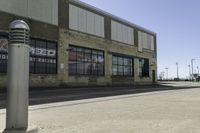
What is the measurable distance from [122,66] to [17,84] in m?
44.9

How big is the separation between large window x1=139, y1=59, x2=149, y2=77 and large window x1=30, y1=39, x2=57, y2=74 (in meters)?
25.1

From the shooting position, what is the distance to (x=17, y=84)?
6984 millimetres

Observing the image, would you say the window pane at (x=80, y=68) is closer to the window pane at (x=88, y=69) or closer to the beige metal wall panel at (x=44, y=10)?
the window pane at (x=88, y=69)

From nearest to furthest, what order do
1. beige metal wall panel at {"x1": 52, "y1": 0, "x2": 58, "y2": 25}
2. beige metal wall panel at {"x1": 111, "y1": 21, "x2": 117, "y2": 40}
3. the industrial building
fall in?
the industrial building → beige metal wall panel at {"x1": 52, "y1": 0, "x2": 58, "y2": 25} → beige metal wall panel at {"x1": 111, "y1": 21, "x2": 117, "y2": 40}

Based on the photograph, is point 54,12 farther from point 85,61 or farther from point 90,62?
point 90,62

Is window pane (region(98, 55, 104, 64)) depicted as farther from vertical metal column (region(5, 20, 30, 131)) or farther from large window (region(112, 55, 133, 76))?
vertical metal column (region(5, 20, 30, 131))

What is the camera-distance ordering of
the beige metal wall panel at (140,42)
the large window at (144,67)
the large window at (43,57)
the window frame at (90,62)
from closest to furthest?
the large window at (43,57)
the window frame at (90,62)
the beige metal wall panel at (140,42)
the large window at (144,67)

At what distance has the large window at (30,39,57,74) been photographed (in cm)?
3325

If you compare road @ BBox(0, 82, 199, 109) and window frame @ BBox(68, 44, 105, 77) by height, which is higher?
window frame @ BBox(68, 44, 105, 77)

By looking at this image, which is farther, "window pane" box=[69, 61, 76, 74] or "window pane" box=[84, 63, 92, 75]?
"window pane" box=[84, 63, 92, 75]

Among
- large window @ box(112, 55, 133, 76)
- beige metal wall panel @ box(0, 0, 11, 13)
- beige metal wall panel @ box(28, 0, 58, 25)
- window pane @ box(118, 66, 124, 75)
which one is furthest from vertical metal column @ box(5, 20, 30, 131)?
window pane @ box(118, 66, 124, 75)

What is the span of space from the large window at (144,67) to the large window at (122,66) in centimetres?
357

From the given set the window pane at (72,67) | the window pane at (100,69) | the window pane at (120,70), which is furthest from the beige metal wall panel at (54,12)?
the window pane at (120,70)

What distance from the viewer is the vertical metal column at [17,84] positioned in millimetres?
6969
